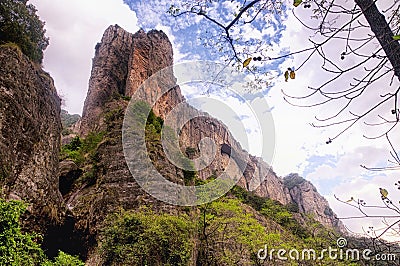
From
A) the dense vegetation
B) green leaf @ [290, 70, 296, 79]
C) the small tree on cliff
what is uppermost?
the small tree on cliff

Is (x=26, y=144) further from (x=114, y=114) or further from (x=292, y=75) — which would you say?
(x=114, y=114)

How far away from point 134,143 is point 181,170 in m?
3.43

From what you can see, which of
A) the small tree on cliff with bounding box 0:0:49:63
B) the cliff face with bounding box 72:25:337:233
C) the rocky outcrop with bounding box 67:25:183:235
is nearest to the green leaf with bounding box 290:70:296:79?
the cliff face with bounding box 72:25:337:233

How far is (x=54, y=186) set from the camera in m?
9.85

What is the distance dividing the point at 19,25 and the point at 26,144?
19.0 feet

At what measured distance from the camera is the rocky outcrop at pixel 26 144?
7.55 m

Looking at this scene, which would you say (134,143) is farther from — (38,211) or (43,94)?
(38,211)

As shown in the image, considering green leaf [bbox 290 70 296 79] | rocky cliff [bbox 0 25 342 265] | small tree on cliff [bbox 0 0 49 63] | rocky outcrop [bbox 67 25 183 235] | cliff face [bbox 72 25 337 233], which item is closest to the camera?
green leaf [bbox 290 70 296 79]

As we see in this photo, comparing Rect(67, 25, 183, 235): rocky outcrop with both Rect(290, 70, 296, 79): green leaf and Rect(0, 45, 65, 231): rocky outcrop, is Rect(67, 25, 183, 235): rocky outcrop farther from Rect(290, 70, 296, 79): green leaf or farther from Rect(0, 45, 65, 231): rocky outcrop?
Rect(290, 70, 296, 79): green leaf

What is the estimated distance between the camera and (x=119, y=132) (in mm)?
16047

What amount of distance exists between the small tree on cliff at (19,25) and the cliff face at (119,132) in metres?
5.88

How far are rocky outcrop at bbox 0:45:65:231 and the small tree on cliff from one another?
1876 millimetres

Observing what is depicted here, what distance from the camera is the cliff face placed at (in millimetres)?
12427

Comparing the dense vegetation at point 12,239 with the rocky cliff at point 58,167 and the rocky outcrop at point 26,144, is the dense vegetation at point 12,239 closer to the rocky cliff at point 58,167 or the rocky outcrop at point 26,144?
the rocky cliff at point 58,167
